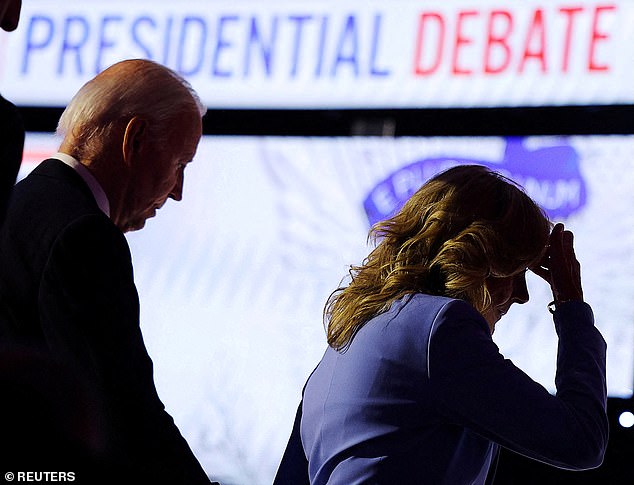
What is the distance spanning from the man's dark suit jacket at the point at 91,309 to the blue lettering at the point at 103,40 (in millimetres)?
1314

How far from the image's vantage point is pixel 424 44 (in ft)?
8.63

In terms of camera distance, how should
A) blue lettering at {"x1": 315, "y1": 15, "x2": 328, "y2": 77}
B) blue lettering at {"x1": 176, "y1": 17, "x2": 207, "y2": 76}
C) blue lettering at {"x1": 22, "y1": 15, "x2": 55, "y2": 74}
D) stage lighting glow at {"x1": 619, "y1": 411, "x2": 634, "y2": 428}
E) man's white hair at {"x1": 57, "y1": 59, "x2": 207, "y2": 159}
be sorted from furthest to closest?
blue lettering at {"x1": 22, "y1": 15, "x2": 55, "y2": 74} → blue lettering at {"x1": 176, "y1": 17, "x2": 207, "y2": 76} → blue lettering at {"x1": 315, "y1": 15, "x2": 328, "y2": 77} → stage lighting glow at {"x1": 619, "y1": 411, "x2": 634, "y2": 428} → man's white hair at {"x1": 57, "y1": 59, "x2": 207, "y2": 159}

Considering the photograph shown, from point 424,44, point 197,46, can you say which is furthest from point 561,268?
point 197,46

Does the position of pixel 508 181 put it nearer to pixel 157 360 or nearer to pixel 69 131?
pixel 69 131

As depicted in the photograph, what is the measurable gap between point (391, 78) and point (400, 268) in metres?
1.21

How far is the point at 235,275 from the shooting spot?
268cm

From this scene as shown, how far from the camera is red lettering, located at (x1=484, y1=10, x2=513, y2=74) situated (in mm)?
2553

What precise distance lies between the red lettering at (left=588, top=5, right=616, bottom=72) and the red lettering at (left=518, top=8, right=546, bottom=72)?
0.11m

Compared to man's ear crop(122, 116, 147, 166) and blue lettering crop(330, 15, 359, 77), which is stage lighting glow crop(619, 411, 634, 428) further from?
man's ear crop(122, 116, 147, 166)

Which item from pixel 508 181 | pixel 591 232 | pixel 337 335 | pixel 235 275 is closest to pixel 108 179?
pixel 337 335

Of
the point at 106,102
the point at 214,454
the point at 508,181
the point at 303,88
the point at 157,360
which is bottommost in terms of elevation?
the point at 214,454

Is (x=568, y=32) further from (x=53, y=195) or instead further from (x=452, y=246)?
(x=53, y=195)

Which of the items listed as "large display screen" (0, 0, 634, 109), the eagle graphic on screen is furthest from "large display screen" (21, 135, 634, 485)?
"large display screen" (0, 0, 634, 109)

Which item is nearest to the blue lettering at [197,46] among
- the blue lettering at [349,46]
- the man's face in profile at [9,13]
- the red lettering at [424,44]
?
the blue lettering at [349,46]
